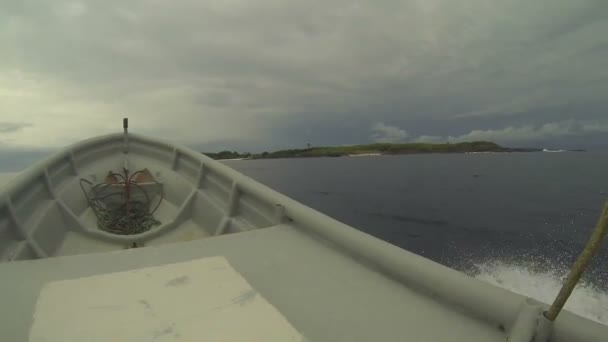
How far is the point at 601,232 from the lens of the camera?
91 centimetres

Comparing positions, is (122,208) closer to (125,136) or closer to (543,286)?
(125,136)

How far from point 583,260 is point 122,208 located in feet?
17.9

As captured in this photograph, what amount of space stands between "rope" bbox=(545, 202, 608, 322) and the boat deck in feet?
0.97

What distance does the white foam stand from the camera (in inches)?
270

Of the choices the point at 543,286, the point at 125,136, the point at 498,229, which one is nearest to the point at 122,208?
the point at 125,136

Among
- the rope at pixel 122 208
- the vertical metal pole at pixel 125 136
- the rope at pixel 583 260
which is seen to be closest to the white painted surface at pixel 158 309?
→ the rope at pixel 583 260

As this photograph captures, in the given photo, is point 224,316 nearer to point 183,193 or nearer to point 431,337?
point 431,337

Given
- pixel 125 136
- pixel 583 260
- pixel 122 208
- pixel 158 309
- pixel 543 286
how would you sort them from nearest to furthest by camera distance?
pixel 583 260
pixel 158 309
pixel 122 208
pixel 125 136
pixel 543 286

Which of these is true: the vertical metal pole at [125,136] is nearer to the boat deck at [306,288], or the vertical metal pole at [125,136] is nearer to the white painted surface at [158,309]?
the boat deck at [306,288]

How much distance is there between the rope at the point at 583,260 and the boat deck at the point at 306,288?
29cm

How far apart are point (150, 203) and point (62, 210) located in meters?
1.35

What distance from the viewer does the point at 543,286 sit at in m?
8.02

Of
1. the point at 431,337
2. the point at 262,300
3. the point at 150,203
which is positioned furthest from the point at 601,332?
the point at 150,203

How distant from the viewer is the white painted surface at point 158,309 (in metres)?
1.22
